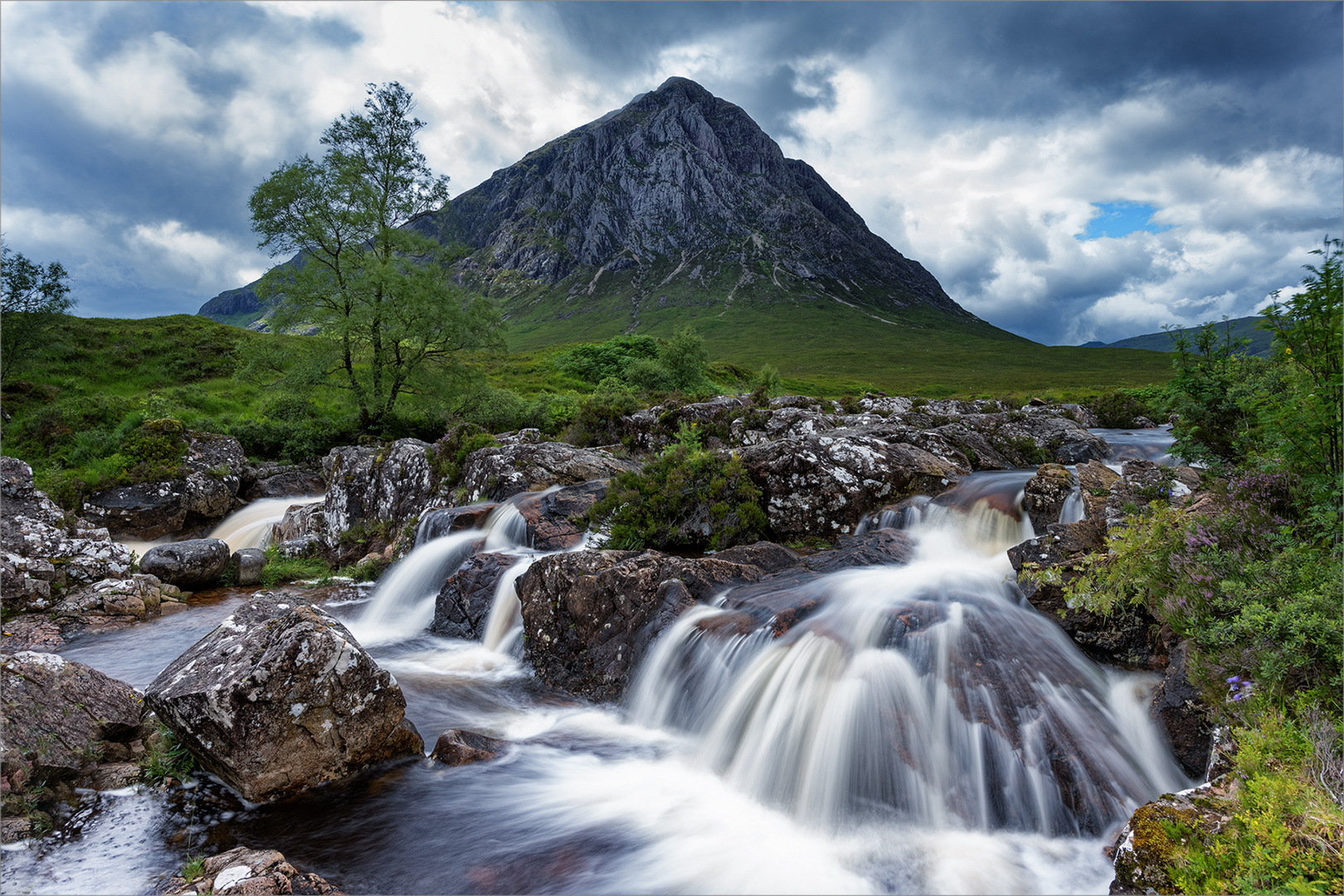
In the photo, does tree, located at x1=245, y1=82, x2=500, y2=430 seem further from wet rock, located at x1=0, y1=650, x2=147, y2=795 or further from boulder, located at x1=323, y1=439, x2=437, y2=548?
wet rock, located at x1=0, y1=650, x2=147, y2=795

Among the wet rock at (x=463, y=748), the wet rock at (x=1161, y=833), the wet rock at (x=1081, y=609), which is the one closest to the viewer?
the wet rock at (x=1161, y=833)

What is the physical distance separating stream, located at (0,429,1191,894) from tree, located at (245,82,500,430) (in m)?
19.1

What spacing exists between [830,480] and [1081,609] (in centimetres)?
623

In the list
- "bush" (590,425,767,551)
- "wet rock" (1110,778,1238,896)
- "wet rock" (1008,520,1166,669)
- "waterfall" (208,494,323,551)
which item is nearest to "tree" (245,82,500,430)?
"waterfall" (208,494,323,551)

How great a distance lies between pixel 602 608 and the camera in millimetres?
9734

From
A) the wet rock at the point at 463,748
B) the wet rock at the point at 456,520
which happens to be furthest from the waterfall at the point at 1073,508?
the wet rock at the point at 456,520

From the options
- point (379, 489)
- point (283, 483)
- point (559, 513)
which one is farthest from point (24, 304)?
point (559, 513)

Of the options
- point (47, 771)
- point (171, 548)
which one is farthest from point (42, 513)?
point (47, 771)

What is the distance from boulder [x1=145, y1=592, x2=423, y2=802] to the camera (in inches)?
234

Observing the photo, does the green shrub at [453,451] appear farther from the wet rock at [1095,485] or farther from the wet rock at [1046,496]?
the wet rock at [1095,485]

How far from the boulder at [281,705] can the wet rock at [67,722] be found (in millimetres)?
646

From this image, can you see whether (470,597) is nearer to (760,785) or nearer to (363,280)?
(760,785)

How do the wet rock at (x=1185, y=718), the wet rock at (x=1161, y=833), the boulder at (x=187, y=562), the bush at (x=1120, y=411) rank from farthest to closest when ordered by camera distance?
the bush at (x=1120, y=411)
the boulder at (x=187, y=562)
the wet rock at (x=1185, y=718)
the wet rock at (x=1161, y=833)

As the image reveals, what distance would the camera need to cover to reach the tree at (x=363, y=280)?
2542cm
